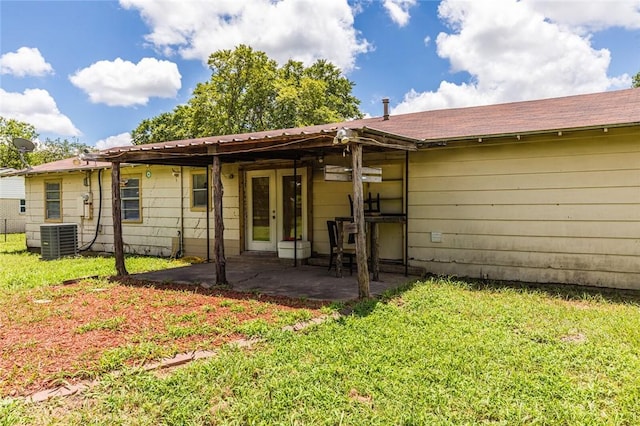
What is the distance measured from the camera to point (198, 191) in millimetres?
9570

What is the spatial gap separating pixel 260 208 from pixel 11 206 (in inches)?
741

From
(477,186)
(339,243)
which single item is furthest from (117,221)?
(477,186)

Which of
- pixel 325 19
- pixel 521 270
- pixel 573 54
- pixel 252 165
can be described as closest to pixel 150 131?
pixel 325 19

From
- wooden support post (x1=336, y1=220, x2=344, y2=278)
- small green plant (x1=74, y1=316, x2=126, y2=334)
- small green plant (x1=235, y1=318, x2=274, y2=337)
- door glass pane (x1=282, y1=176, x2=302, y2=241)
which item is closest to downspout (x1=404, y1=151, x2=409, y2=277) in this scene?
wooden support post (x1=336, y1=220, x2=344, y2=278)

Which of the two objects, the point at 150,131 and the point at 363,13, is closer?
the point at 363,13

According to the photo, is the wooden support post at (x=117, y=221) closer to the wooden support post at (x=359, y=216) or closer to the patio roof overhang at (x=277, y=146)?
the patio roof overhang at (x=277, y=146)

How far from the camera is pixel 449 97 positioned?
20.4m

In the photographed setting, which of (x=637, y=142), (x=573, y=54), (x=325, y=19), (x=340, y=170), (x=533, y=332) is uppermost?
(x=325, y=19)

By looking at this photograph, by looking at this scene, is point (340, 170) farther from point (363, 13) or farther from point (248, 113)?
point (248, 113)

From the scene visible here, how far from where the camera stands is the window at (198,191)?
9469mm

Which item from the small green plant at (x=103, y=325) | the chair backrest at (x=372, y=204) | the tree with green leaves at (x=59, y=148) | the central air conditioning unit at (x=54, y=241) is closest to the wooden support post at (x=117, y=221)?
the small green plant at (x=103, y=325)

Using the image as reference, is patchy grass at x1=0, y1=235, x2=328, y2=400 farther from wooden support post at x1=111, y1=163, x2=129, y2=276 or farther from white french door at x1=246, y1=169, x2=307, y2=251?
white french door at x1=246, y1=169, x2=307, y2=251

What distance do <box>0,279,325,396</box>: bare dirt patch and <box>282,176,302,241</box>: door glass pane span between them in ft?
9.27

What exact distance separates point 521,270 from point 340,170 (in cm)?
359
